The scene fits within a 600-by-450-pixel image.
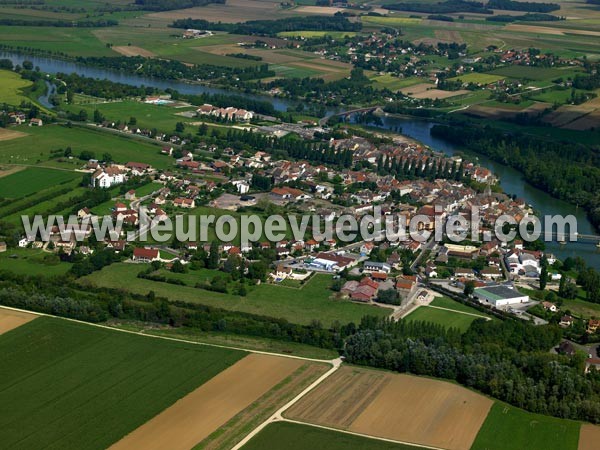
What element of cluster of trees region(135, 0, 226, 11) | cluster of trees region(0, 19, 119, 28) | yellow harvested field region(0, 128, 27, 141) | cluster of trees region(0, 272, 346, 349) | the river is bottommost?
the river

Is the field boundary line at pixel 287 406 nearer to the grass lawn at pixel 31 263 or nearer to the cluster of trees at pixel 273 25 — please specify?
the grass lawn at pixel 31 263

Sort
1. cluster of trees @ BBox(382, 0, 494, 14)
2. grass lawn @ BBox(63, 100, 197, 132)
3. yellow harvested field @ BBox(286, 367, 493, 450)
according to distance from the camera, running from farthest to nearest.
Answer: cluster of trees @ BBox(382, 0, 494, 14), grass lawn @ BBox(63, 100, 197, 132), yellow harvested field @ BBox(286, 367, 493, 450)

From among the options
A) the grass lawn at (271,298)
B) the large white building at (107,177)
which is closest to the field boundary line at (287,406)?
the grass lawn at (271,298)

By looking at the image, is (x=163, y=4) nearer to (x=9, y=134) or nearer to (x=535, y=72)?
(x=535, y=72)

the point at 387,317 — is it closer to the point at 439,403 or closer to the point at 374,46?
the point at 439,403

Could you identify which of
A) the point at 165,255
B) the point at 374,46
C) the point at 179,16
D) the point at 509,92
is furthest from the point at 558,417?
the point at 179,16

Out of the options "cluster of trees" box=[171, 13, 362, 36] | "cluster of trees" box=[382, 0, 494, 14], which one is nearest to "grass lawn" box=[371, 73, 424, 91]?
"cluster of trees" box=[171, 13, 362, 36]

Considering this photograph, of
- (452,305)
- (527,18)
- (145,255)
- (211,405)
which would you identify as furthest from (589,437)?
(527,18)

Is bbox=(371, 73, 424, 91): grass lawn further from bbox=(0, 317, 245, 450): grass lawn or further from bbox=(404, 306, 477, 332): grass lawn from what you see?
bbox=(0, 317, 245, 450): grass lawn
